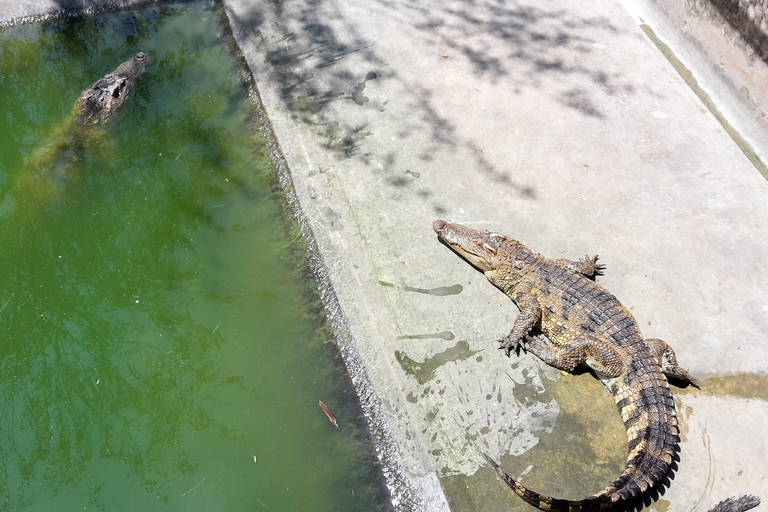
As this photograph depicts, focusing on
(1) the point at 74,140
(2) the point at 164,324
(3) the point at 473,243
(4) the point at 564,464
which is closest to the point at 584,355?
(4) the point at 564,464

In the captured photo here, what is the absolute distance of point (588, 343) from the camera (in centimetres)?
357

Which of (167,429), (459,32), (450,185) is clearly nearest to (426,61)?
(459,32)

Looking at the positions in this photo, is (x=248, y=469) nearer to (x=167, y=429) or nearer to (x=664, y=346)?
(x=167, y=429)

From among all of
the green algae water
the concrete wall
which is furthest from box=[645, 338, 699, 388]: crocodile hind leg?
the concrete wall

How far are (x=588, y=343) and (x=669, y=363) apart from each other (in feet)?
1.65

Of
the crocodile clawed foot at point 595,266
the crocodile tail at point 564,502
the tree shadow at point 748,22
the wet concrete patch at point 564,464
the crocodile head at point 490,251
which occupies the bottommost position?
the wet concrete patch at point 564,464

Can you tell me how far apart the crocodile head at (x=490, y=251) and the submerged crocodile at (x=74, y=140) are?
3242 mm

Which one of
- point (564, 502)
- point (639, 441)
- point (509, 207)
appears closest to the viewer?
point (564, 502)

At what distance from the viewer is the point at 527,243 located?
4199 mm

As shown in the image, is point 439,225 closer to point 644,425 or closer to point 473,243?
point 473,243

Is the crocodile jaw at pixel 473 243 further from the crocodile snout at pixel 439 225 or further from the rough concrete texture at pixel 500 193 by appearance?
the rough concrete texture at pixel 500 193

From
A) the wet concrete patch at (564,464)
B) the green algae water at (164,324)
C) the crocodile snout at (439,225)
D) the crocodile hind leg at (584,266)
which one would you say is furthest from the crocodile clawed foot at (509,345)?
the green algae water at (164,324)

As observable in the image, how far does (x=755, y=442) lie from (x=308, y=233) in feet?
10.6

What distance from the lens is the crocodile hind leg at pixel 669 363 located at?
350 centimetres
